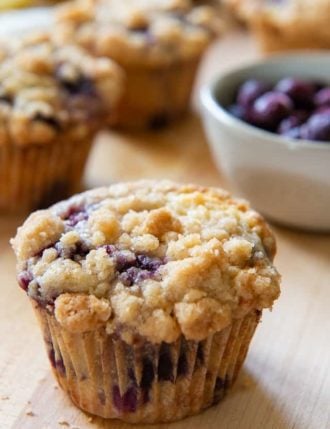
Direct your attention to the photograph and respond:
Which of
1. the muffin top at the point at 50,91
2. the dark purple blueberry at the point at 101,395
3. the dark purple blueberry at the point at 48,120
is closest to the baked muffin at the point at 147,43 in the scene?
the muffin top at the point at 50,91

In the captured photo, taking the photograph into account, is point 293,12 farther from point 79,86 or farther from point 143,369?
point 143,369

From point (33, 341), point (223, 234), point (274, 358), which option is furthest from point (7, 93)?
point (274, 358)

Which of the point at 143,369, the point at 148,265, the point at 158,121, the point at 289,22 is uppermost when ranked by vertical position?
the point at 148,265

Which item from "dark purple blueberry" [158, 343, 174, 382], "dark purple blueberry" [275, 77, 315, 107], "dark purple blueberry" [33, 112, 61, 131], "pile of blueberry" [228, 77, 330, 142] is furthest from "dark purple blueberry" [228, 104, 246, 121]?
"dark purple blueberry" [158, 343, 174, 382]

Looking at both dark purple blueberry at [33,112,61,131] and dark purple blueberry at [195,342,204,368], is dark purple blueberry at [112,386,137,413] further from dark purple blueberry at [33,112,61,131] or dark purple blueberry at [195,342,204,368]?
dark purple blueberry at [33,112,61,131]

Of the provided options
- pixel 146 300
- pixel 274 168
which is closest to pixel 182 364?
pixel 146 300

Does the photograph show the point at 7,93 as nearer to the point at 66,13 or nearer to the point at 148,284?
the point at 66,13

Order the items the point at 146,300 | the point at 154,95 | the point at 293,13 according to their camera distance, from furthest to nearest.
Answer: the point at 293,13, the point at 154,95, the point at 146,300
